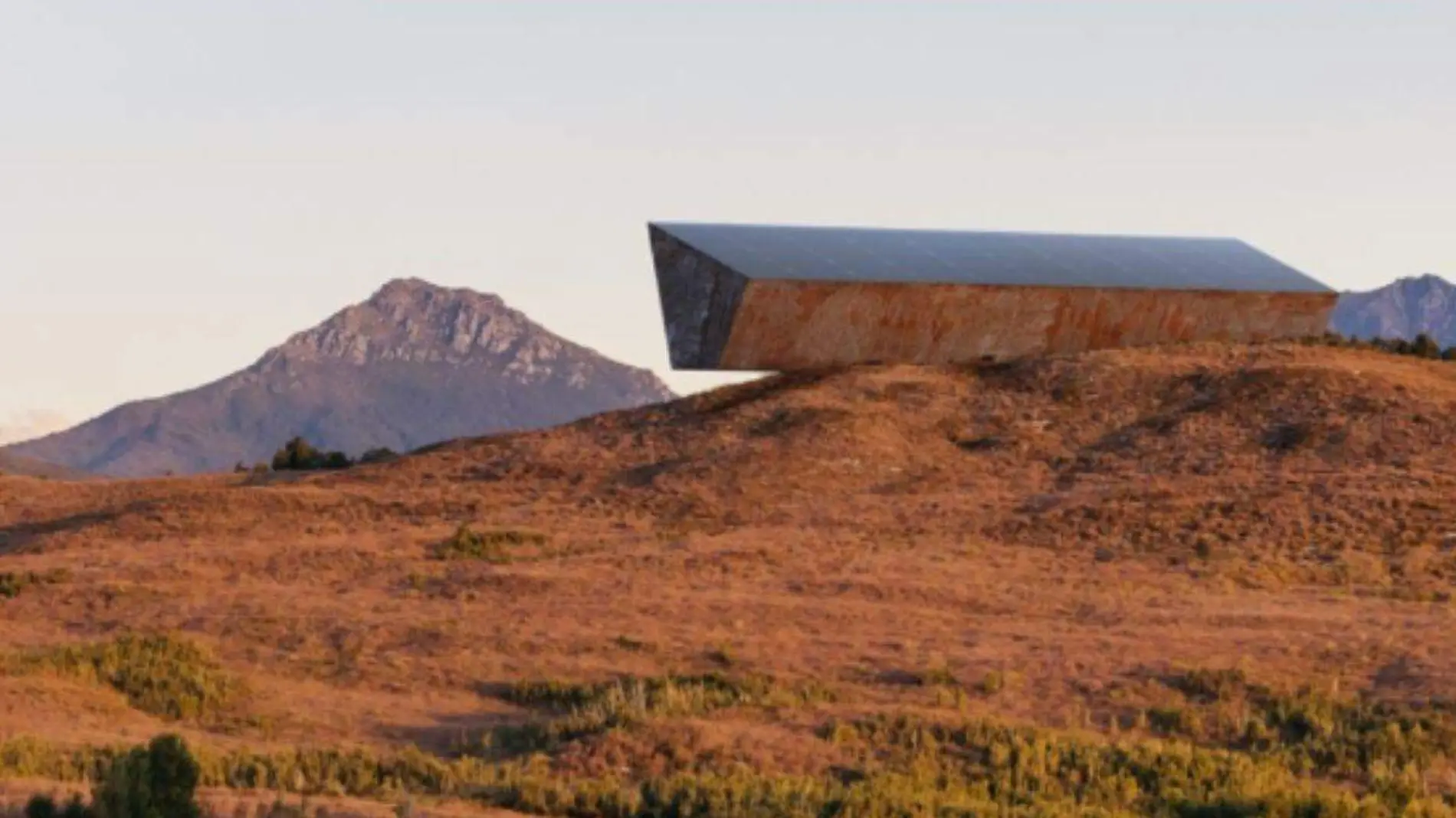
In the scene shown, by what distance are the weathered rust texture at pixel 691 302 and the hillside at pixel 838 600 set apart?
121 cm

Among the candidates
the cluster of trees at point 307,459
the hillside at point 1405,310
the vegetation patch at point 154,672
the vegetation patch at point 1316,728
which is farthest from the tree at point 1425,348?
the hillside at point 1405,310

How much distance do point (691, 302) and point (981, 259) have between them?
20.8 feet

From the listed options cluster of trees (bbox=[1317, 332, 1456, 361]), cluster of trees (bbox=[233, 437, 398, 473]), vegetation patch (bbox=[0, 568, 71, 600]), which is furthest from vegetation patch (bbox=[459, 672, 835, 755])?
cluster of trees (bbox=[1317, 332, 1456, 361])

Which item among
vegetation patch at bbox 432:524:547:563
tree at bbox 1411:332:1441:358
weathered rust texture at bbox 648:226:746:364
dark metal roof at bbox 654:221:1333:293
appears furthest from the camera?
tree at bbox 1411:332:1441:358

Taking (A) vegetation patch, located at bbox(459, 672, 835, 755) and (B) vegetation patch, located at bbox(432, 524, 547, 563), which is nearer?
(A) vegetation patch, located at bbox(459, 672, 835, 755)

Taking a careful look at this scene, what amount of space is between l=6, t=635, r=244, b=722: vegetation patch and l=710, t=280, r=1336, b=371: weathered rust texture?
54.6 feet

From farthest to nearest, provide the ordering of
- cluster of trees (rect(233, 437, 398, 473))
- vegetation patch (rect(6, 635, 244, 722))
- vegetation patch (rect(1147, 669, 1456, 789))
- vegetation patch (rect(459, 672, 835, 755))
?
cluster of trees (rect(233, 437, 398, 473)) → vegetation patch (rect(6, 635, 244, 722)) → vegetation patch (rect(459, 672, 835, 755)) → vegetation patch (rect(1147, 669, 1456, 789))

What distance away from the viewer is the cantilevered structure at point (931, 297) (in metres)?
40.7

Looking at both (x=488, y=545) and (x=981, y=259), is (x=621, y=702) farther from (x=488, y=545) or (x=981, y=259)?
(x=981, y=259)

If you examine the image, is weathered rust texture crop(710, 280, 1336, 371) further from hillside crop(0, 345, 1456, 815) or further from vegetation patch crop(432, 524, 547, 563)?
vegetation patch crop(432, 524, 547, 563)

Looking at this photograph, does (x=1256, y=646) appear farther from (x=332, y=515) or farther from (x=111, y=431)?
(x=111, y=431)

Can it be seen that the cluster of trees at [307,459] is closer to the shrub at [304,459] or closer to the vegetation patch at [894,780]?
the shrub at [304,459]

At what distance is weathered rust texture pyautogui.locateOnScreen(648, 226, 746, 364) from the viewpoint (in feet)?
133

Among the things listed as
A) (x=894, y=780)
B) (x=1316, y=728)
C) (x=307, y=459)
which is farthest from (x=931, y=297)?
(x=894, y=780)
